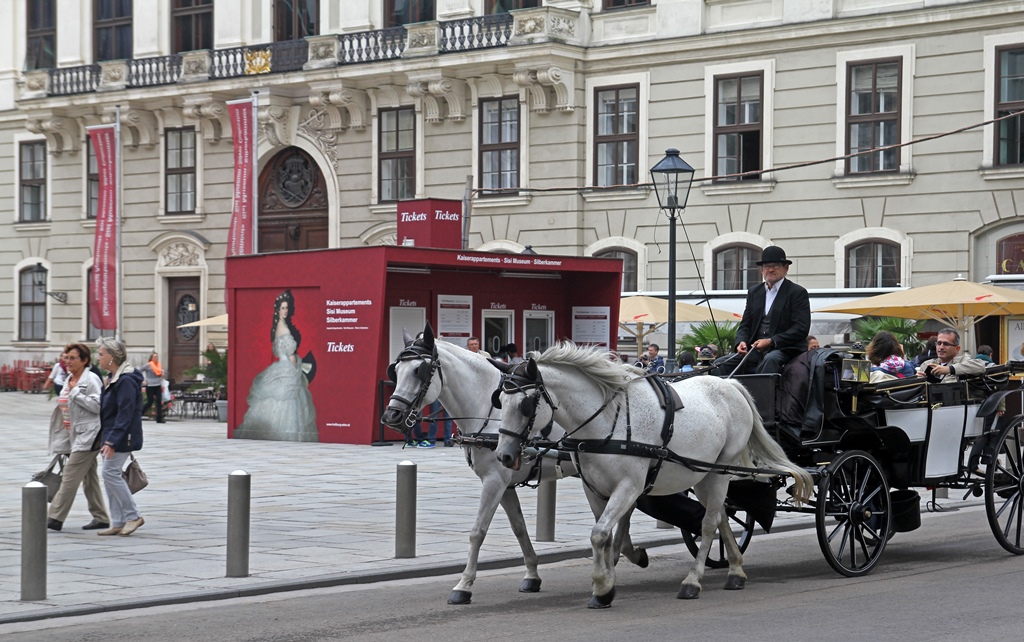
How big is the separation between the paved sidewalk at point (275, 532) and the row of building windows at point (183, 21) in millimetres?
16626

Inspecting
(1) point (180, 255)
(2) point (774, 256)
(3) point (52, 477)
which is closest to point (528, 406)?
(2) point (774, 256)

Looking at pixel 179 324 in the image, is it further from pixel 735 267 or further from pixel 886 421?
pixel 886 421

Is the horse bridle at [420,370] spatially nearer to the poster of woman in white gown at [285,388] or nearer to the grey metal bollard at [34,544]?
the grey metal bollard at [34,544]

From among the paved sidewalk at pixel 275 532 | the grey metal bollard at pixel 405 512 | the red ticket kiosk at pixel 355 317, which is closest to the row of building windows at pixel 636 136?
→ the red ticket kiosk at pixel 355 317

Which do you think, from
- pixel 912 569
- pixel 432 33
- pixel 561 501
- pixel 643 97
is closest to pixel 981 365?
pixel 912 569

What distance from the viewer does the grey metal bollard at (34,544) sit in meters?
9.38

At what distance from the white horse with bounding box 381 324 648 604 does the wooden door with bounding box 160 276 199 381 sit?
1154 inches

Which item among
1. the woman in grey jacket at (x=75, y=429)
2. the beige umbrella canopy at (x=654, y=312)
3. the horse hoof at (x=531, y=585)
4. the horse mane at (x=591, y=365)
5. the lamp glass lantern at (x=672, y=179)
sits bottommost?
the horse hoof at (x=531, y=585)

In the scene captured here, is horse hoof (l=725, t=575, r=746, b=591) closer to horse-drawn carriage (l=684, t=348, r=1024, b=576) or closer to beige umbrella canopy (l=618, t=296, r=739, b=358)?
horse-drawn carriage (l=684, t=348, r=1024, b=576)

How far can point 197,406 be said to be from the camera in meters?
32.9

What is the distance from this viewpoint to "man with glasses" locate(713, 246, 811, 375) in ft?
34.8

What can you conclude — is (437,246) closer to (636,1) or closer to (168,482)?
(168,482)

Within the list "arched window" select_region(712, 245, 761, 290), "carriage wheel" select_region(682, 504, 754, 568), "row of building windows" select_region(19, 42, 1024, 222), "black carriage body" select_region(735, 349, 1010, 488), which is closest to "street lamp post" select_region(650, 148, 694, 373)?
"carriage wheel" select_region(682, 504, 754, 568)

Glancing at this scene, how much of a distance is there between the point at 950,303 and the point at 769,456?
Result: 12.7m
